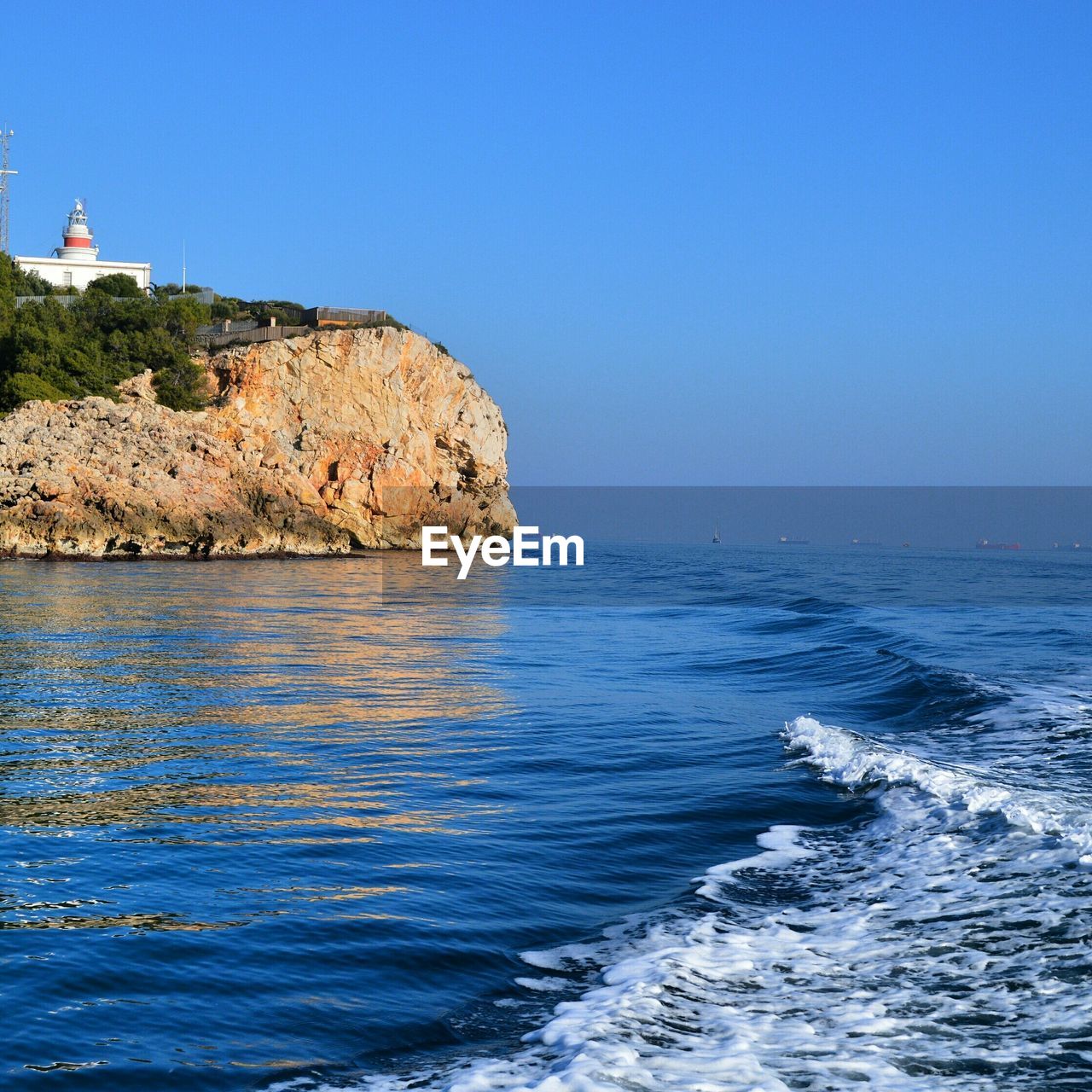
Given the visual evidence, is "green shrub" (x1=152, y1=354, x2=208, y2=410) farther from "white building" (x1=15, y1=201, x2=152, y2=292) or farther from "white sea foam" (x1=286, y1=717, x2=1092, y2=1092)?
"white sea foam" (x1=286, y1=717, x2=1092, y2=1092)

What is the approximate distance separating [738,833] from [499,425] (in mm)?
51685

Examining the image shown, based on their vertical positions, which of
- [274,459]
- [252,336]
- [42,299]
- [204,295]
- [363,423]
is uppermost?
[204,295]

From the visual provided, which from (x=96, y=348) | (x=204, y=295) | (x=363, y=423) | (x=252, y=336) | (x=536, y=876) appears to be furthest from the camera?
(x=204, y=295)

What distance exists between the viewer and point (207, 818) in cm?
694

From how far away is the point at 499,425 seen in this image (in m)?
58.1

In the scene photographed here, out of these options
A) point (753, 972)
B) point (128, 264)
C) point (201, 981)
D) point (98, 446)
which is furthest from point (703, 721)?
point (128, 264)

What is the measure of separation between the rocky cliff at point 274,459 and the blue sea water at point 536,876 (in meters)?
22.6

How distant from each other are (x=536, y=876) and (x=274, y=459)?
3975cm

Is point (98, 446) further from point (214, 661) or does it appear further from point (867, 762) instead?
point (867, 762)

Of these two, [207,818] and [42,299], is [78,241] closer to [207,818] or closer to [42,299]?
[42,299]

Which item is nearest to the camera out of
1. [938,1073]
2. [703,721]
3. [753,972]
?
[938,1073]

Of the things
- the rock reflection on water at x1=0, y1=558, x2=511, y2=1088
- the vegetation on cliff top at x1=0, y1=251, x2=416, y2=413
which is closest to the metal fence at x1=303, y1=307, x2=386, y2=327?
the vegetation on cliff top at x1=0, y1=251, x2=416, y2=413

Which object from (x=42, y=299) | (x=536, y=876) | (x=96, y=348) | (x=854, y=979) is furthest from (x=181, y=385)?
(x=854, y=979)

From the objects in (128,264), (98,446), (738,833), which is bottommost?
(738,833)
